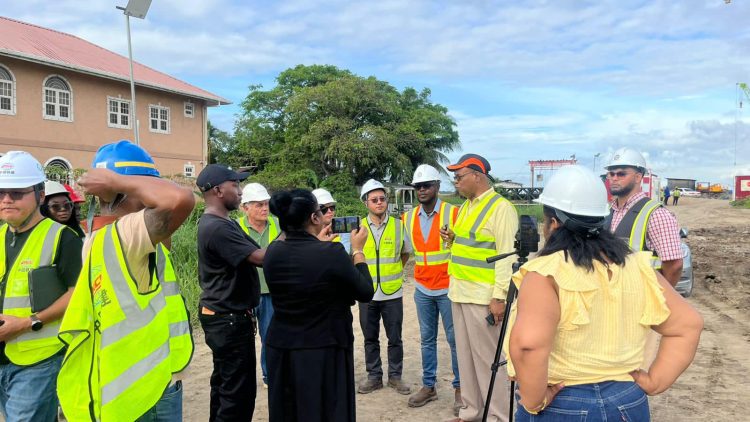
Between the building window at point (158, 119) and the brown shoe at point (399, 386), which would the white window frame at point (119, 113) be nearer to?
the building window at point (158, 119)

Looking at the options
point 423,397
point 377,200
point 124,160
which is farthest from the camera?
point 377,200

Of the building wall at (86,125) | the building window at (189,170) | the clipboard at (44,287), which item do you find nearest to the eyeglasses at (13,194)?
the clipboard at (44,287)

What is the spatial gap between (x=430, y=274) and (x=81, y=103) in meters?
23.5

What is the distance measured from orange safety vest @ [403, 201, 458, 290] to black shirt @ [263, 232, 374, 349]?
190 cm

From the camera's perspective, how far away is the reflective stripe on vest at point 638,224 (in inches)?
148

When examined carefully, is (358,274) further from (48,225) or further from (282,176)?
(282,176)

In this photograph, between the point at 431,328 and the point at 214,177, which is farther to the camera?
the point at 431,328

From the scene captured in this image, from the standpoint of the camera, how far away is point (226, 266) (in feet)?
11.7

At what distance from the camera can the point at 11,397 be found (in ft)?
8.66

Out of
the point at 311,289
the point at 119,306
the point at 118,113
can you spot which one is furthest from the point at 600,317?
the point at 118,113

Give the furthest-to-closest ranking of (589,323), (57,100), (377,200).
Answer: (57,100) < (377,200) < (589,323)

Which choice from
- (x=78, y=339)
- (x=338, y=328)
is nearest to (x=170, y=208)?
(x=78, y=339)

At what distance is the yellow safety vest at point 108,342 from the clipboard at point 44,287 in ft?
2.12

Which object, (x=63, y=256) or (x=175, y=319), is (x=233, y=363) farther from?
Answer: (x=63, y=256)
